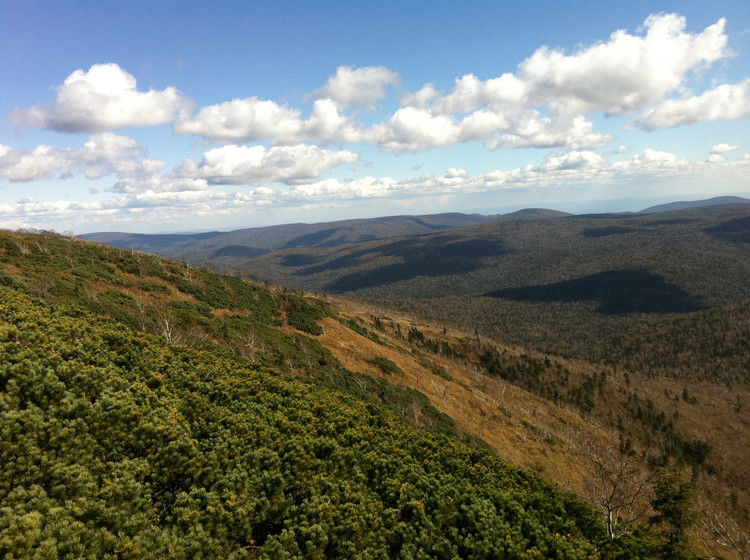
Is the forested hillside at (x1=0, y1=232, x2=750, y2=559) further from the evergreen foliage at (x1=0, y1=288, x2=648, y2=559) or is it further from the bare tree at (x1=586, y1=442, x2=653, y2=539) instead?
the bare tree at (x1=586, y1=442, x2=653, y2=539)

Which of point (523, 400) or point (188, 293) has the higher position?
point (188, 293)

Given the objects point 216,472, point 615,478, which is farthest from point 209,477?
point 615,478

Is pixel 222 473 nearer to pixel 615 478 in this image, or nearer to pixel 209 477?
pixel 209 477

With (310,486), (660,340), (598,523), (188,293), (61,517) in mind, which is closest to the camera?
(61,517)

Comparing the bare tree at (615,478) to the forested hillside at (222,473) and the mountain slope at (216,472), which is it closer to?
the forested hillside at (222,473)

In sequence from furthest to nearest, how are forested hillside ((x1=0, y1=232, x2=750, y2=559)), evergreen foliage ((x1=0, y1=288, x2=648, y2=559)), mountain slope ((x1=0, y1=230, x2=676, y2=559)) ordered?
forested hillside ((x1=0, y1=232, x2=750, y2=559)) < mountain slope ((x1=0, y1=230, x2=676, y2=559)) < evergreen foliage ((x1=0, y1=288, x2=648, y2=559))

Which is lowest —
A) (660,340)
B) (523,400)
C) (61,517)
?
(660,340)

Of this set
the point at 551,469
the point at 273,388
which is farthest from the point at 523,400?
the point at 273,388

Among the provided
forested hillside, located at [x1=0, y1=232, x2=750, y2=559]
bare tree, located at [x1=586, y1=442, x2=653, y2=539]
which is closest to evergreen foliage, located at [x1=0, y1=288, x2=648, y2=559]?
forested hillside, located at [x1=0, y1=232, x2=750, y2=559]

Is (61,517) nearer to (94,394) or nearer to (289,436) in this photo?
(94,394)

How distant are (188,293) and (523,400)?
6405 centimetres

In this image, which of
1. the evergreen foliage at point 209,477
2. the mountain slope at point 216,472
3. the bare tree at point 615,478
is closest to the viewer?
the evergreen foliage at point 209,477

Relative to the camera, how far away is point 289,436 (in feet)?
50.9

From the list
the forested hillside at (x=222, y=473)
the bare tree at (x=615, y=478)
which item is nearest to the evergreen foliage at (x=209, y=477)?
the forested hillside at (x=222, y=473)
